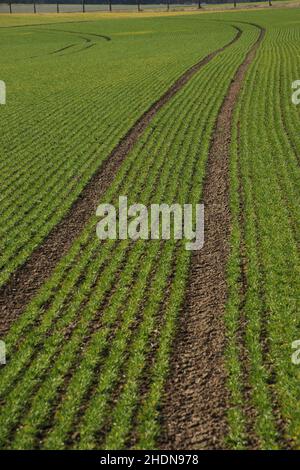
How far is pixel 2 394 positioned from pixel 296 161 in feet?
71.3

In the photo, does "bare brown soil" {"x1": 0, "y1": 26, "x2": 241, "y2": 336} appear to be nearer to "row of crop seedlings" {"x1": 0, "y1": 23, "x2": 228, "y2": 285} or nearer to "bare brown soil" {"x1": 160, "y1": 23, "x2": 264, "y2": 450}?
"row of crop seedlings" {"x1": 0, "y1": 23, "x2": 228, "y2": 285}

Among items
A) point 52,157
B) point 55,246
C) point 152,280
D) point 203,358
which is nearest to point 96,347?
point 203,358

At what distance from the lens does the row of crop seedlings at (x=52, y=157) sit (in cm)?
2133

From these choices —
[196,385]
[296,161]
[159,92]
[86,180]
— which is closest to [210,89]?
[159,92]

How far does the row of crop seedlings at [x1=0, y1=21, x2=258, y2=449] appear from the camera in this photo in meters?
11.3

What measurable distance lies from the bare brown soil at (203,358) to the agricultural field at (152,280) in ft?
0.15

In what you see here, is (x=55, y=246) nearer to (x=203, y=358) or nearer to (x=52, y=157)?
(x=203, y=358)

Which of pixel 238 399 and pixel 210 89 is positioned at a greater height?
→ pixel 210 89

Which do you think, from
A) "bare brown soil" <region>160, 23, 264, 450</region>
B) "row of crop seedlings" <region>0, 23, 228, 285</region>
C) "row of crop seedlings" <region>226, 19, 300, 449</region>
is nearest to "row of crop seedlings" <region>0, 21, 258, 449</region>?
"bare brown soil" <region>160, 23, 264, 450</region>

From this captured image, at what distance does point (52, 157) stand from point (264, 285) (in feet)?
63.1

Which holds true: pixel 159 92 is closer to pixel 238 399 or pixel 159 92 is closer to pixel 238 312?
pixel 238 312

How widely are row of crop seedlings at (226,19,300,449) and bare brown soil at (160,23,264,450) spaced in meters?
0.37

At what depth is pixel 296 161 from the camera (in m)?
27.2
